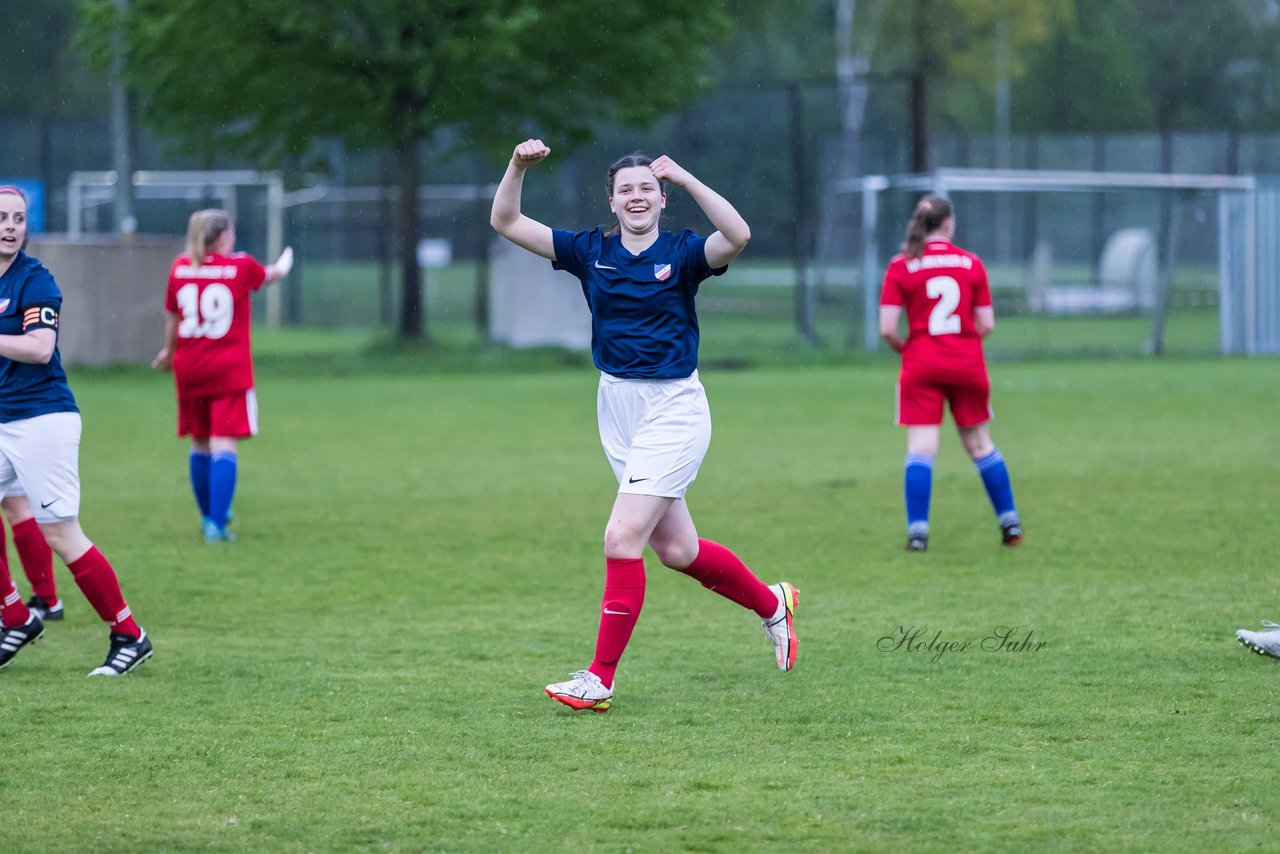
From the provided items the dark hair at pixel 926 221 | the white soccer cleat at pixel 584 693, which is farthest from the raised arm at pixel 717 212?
the dark hair at pixel 926 221

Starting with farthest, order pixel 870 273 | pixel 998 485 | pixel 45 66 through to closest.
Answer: pixel 45 66 → pixel 870 273 → pixel 998 485

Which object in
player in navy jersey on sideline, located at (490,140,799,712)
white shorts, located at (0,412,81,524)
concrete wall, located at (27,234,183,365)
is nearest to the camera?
player in navy jersey on sideline, located at (490,140,799,712)

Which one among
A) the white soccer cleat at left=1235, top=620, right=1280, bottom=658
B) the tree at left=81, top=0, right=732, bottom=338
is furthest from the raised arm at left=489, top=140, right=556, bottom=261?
the tree at left=81, top=0, right=732, bottom=338

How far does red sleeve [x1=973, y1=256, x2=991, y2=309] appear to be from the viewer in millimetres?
8680

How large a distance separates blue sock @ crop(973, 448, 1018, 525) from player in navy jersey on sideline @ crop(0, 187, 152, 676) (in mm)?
4525

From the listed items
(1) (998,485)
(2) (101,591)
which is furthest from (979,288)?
(2) (101,591)

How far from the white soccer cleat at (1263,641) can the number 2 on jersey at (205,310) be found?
5.68 meters

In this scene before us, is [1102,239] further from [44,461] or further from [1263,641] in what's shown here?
[44,461]

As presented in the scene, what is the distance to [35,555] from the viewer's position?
6910 millimetres

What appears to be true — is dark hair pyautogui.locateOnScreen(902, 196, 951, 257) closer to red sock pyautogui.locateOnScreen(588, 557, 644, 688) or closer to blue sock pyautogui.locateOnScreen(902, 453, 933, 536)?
blue sock pyautogui.locateOnScreen(902, 453, 933, 536)

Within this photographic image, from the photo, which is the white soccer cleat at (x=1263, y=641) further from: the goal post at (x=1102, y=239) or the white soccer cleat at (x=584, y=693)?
the goal post at (x=1102, y=239)

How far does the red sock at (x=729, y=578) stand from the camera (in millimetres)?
5930

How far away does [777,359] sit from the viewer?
75.0ft

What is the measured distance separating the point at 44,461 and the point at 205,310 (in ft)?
11.5
